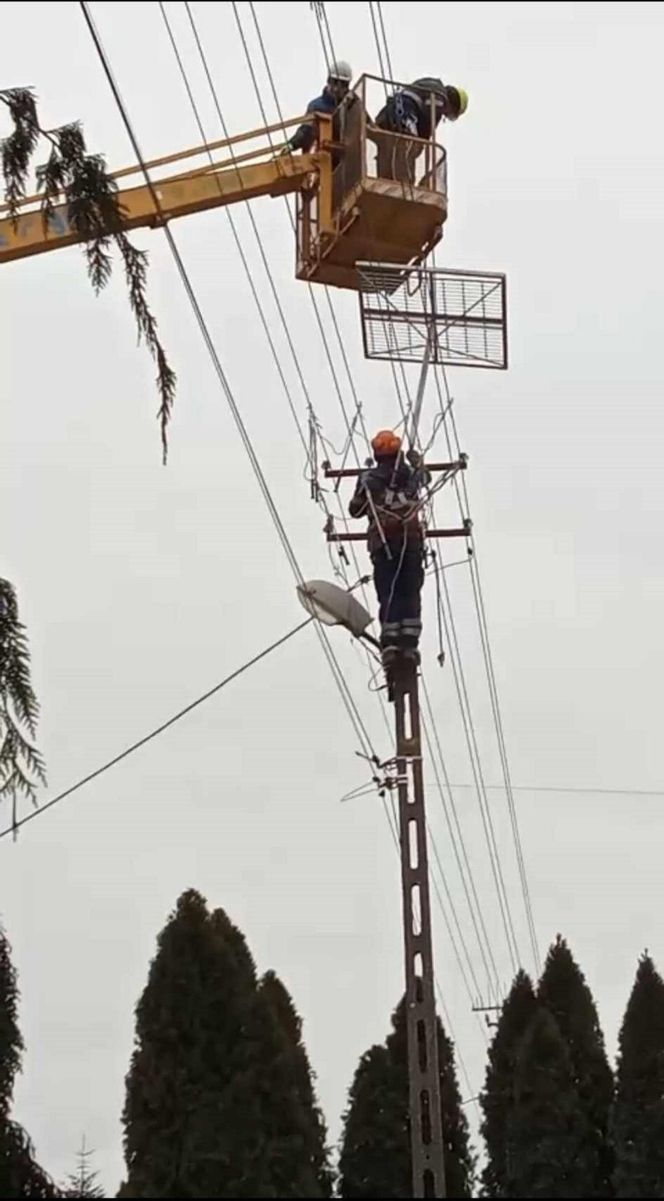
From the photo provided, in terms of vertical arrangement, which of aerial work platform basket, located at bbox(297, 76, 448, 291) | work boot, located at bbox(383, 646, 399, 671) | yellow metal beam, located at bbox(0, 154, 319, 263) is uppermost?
yellow metal beam, located at bbox(0, 154, 319, 263)

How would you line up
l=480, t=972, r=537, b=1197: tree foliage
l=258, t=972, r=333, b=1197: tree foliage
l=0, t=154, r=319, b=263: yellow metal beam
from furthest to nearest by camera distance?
l=480, t=972, r=537, b=1197: tree foliage → l=0, t=154, r=319, b=263: yellow metal beam → l=258, t=972, r=333, b=1197: tree foliage

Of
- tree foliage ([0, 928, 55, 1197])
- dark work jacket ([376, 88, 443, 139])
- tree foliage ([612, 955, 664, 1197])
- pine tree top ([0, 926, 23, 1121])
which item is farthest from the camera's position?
dark work jacket ([376, 88, 443, 139])

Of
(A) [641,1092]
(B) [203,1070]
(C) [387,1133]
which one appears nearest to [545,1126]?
(A) [641,1092]

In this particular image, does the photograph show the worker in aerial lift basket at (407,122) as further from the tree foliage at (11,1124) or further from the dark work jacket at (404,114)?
the tree foliage at (11,1124)

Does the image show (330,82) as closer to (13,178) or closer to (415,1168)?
(415,1168)

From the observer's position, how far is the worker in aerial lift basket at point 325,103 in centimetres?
1271

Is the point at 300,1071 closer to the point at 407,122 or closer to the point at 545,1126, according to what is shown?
the point at 545,1126

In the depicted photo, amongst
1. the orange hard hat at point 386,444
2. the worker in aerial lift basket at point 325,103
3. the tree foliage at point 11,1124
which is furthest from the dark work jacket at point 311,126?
the tree foliage at point 11,1124

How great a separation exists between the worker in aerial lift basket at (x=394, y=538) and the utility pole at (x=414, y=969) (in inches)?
9.6

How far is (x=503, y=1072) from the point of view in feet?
44.8

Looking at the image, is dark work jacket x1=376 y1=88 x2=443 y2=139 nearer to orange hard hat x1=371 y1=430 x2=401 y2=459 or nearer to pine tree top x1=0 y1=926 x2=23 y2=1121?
orange hard hat x1=371 y1=430 x2=401 y2=459

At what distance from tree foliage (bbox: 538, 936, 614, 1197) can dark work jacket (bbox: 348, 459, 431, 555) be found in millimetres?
4293

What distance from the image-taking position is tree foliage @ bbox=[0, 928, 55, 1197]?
14.4ft

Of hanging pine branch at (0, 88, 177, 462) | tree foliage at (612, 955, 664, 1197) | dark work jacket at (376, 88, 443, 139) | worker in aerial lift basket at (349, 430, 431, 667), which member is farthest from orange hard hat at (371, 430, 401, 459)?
hanging pine branch at (0, 88, 177, 462)
